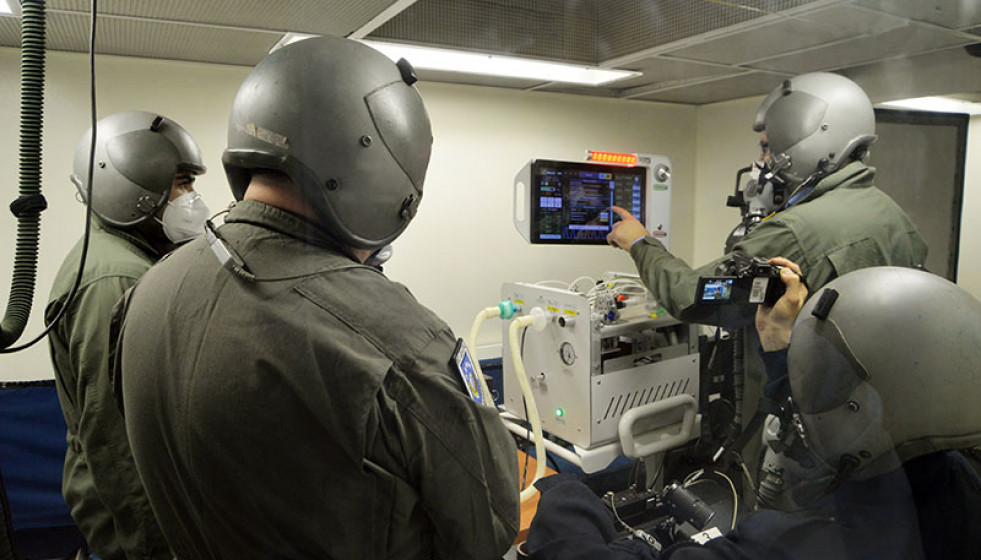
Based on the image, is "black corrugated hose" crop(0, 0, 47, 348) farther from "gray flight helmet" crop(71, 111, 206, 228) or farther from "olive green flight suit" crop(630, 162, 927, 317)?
"olive green flight suit" crop(630, 162, 927, 317)

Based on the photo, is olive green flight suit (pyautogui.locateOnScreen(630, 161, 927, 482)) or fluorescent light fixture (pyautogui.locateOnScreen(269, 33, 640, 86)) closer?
olive green flight suit (pyautogui.locateOnScreen(630, 161, 927, 482))

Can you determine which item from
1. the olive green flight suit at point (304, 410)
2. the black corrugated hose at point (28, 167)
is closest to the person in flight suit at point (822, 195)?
the olive green flight suit at point (304, 410)

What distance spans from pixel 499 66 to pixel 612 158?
90 centimetres

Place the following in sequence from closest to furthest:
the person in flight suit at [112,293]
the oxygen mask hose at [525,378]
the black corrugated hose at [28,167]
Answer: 1. the black corrugated hose at [28,167]
2. the person in flight suit at [112,293]
3. the oxygen mask hose at [525,378]

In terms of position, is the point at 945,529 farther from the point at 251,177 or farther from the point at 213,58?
the point at 213,58

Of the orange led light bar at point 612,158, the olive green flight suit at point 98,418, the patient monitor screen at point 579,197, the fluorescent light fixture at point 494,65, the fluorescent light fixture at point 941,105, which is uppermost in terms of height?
the fluorescent light fixture at point 494,65

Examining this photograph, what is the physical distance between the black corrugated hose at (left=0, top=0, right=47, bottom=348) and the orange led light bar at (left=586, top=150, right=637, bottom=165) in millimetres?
1566

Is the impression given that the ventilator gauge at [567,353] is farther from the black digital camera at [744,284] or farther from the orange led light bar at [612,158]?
the orange led light bar at [612,158]

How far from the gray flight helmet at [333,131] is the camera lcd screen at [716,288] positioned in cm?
85

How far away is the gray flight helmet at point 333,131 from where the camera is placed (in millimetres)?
885

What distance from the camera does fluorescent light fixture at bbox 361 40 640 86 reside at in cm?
243

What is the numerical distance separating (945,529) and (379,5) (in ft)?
6.42

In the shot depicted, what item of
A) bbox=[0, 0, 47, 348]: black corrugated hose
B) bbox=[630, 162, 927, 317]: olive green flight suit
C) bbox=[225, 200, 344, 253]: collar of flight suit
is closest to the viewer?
bbox=[0, 0, 47, 348]: black corrugated hose

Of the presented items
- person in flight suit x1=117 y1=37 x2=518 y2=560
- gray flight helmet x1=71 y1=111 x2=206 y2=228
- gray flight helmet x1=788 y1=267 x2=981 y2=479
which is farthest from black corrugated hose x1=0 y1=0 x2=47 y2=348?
gray flight helmet x1=788 y1=267 x2=981 y2=479
